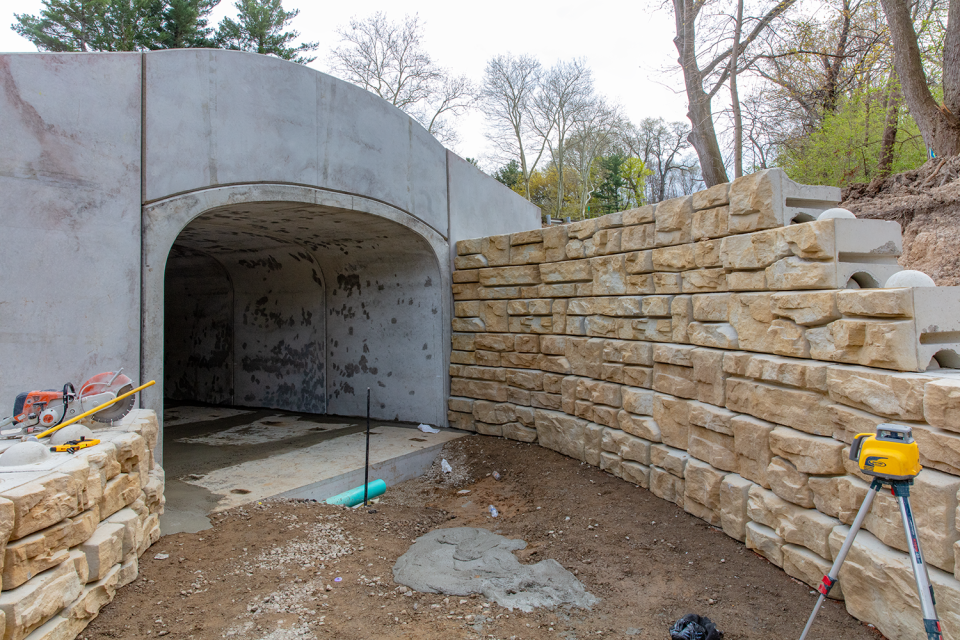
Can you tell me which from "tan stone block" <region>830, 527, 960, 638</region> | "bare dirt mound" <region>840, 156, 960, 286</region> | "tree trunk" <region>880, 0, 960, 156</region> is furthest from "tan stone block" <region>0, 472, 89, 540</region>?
"tree trunk" <region>880, 0, 960, 156</region>

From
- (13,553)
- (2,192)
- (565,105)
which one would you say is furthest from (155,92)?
(565,105)

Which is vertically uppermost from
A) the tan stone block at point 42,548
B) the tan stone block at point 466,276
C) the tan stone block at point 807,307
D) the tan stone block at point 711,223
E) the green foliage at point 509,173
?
the green foliage at point 509,173

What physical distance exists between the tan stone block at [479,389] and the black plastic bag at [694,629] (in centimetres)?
438

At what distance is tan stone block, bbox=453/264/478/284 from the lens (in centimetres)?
793

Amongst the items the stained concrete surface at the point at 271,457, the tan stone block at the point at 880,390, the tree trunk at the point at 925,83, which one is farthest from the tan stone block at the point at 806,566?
the tree trunk at the point at 925,83

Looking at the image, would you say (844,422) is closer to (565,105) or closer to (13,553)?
(13,553)

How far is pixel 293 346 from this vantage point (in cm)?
977

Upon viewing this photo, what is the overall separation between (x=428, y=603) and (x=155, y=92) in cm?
486

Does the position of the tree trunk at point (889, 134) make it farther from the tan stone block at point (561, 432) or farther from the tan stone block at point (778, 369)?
the tan stone block at point (778, 369)

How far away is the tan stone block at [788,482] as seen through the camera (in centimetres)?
353

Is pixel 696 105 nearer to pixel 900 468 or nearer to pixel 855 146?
pixel 855 146

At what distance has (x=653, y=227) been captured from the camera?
5305mm

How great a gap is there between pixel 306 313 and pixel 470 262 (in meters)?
3.24

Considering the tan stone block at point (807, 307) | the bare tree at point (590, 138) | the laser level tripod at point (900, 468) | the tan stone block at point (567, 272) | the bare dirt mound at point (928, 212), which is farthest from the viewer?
the bare tree at point (590, 138)
